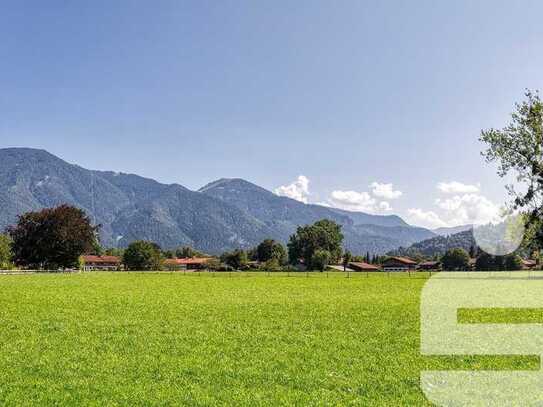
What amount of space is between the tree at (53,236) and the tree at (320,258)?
86.9 meters

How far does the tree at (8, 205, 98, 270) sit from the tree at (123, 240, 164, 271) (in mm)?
51417

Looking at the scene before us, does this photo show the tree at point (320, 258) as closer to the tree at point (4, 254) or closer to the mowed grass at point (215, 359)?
the tree at point (4, 254)

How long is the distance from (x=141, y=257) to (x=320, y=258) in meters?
65.8

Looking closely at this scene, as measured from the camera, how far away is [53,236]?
129375 mm

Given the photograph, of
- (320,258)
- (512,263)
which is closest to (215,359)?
(320,258)

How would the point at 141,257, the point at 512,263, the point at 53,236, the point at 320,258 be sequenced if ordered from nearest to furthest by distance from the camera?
1. the point at 53,236
2. the point at 141,257
3. the point at 512,263
4. the point at 320,258

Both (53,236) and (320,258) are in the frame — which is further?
(320,258)

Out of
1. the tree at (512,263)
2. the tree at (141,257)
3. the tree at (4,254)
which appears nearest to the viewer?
the tree at (4,254)

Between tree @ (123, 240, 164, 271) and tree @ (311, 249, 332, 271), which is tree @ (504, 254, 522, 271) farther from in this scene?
tree @ (123, 240, 164, 271)

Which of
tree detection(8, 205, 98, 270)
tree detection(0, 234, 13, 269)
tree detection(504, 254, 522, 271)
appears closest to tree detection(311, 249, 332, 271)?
tree detection(504, 254, 522, 271)

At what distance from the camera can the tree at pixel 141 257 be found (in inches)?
7323

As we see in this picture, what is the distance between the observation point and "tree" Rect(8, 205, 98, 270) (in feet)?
424

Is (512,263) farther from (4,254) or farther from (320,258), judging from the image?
(4,254)

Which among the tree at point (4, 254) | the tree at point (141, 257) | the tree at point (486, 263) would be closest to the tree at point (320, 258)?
the tree at point (486, 263)
